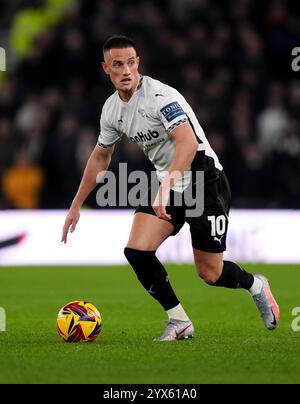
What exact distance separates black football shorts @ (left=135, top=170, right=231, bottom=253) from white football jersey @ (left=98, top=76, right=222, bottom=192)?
5.7 inches

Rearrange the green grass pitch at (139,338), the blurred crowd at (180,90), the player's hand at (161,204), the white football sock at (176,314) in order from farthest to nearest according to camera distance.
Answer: the blurred crowd at (180,90) < the white football sock at (176,314) < the player's hand at (161,204) < the green grass pitch at (139,338)

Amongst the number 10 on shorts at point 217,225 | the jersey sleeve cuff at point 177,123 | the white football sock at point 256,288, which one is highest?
the jersey sleeve cuff at point 177,123

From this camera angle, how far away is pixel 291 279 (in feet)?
42.2

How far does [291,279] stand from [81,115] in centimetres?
484

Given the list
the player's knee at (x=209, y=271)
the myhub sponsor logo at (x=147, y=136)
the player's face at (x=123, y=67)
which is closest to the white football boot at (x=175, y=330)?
the player's knee at (x=209, y=271)

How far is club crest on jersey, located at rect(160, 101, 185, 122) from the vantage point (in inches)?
309

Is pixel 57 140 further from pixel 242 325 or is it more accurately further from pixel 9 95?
pixel 242 325

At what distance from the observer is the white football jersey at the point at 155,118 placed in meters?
7.91

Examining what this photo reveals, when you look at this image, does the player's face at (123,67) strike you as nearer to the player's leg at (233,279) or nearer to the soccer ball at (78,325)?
the player's leg at (233,279)

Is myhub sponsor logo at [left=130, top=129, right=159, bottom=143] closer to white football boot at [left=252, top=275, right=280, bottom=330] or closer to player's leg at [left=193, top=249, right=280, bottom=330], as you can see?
player's leg at [left=193, top=249, right=280, bottom=330]

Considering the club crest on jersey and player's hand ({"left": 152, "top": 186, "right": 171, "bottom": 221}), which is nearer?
player's hand ({"left": 152, "top": 186, "right": 171, "bottom": 221})

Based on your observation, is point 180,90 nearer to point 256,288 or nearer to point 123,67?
point 256,288

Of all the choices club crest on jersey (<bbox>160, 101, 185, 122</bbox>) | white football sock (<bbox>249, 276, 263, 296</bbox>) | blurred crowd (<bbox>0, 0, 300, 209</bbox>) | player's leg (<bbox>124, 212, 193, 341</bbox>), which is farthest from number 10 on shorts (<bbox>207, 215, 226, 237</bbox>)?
blurred crowd (<bbox>0, 0, 300, 209</bbox>)
